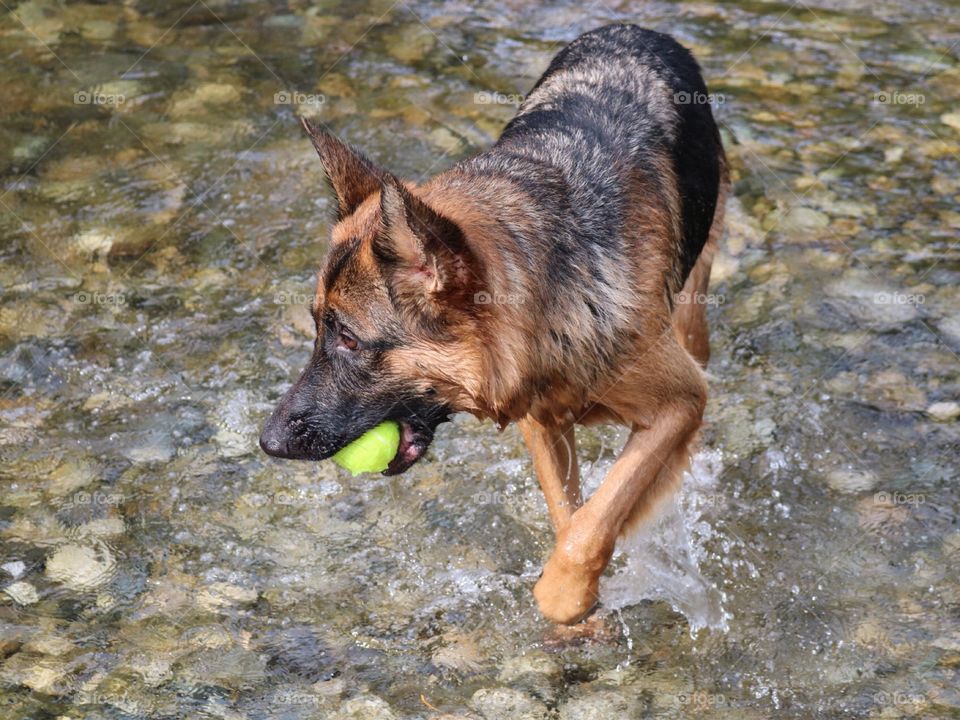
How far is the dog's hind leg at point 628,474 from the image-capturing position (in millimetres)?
4633

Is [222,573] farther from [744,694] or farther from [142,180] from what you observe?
[142,180]

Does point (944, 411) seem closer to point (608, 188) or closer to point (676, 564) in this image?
point (676, 564)

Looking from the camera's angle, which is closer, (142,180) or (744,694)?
(744,694)

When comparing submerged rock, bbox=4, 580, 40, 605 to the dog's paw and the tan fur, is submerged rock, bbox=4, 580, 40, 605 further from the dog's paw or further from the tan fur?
the dog's paw

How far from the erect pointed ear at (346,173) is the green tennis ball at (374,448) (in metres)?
0.88

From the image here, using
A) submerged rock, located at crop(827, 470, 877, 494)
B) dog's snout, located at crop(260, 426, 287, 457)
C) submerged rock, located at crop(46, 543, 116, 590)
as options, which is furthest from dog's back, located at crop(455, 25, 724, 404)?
submerged rock, located at crop(46, 543, 116, 590)

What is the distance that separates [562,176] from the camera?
4.74 m

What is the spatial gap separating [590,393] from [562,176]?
2.90 ft

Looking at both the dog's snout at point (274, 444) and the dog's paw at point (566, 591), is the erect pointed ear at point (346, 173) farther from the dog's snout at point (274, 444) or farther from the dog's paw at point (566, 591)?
the dog's paw at point (566, 591)

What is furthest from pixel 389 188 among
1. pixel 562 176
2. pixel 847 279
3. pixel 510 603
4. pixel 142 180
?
pixel 142 180

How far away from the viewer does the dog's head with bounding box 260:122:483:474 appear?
13.4 feet

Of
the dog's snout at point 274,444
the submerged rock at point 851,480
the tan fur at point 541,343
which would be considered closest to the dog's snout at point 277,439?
the dog's snout at point 274,444

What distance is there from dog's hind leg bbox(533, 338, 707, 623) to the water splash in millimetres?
260

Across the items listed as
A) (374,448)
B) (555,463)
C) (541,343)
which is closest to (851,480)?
(555,463)
